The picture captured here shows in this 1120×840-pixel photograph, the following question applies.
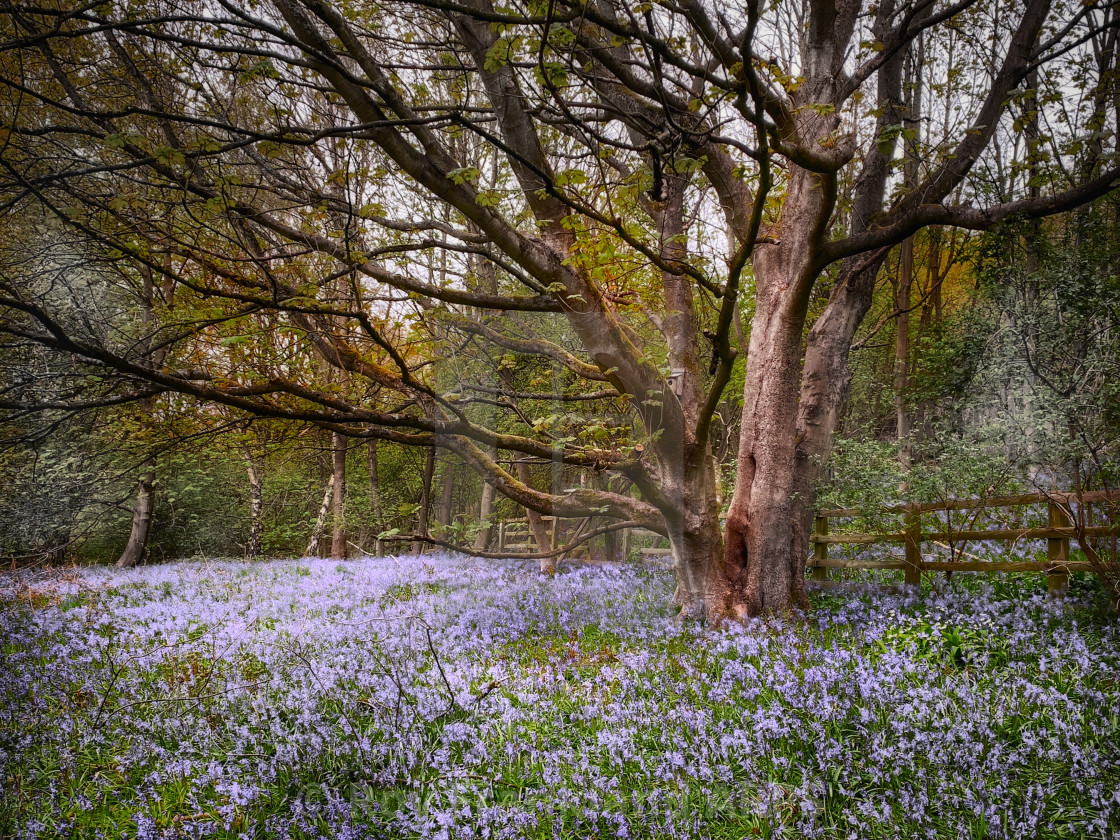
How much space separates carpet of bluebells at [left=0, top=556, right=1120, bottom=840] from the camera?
2.88 m

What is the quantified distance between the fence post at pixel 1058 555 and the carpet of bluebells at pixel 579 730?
0.67 feet

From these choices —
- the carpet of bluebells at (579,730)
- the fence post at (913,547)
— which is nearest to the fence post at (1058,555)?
the carpet of bluebells at (579,730)

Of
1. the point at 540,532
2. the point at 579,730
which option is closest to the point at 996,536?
the point at 579,730

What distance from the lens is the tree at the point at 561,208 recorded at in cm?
432

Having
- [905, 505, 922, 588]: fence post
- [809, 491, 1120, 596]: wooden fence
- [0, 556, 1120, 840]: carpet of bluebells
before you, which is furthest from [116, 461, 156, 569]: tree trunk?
[905, 505, 922, 588]: fence post

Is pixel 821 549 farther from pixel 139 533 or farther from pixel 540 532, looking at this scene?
pixel 139 533

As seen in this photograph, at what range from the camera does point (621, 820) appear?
2.76 metres

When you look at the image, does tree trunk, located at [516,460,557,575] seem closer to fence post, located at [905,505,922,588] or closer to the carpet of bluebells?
the carpet of bluebells

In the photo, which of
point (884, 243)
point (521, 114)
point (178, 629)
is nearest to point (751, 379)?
point (884, 243)

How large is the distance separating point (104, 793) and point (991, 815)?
4.58 metres

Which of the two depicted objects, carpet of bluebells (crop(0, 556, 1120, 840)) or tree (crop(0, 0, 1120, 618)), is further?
tree (crop(0, 0, 1120, 618))

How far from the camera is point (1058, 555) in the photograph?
6.21 meters

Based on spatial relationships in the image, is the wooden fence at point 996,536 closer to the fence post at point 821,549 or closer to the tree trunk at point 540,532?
the fence post at point 821,549

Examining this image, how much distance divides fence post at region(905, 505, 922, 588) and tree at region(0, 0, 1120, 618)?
4.95 ft
